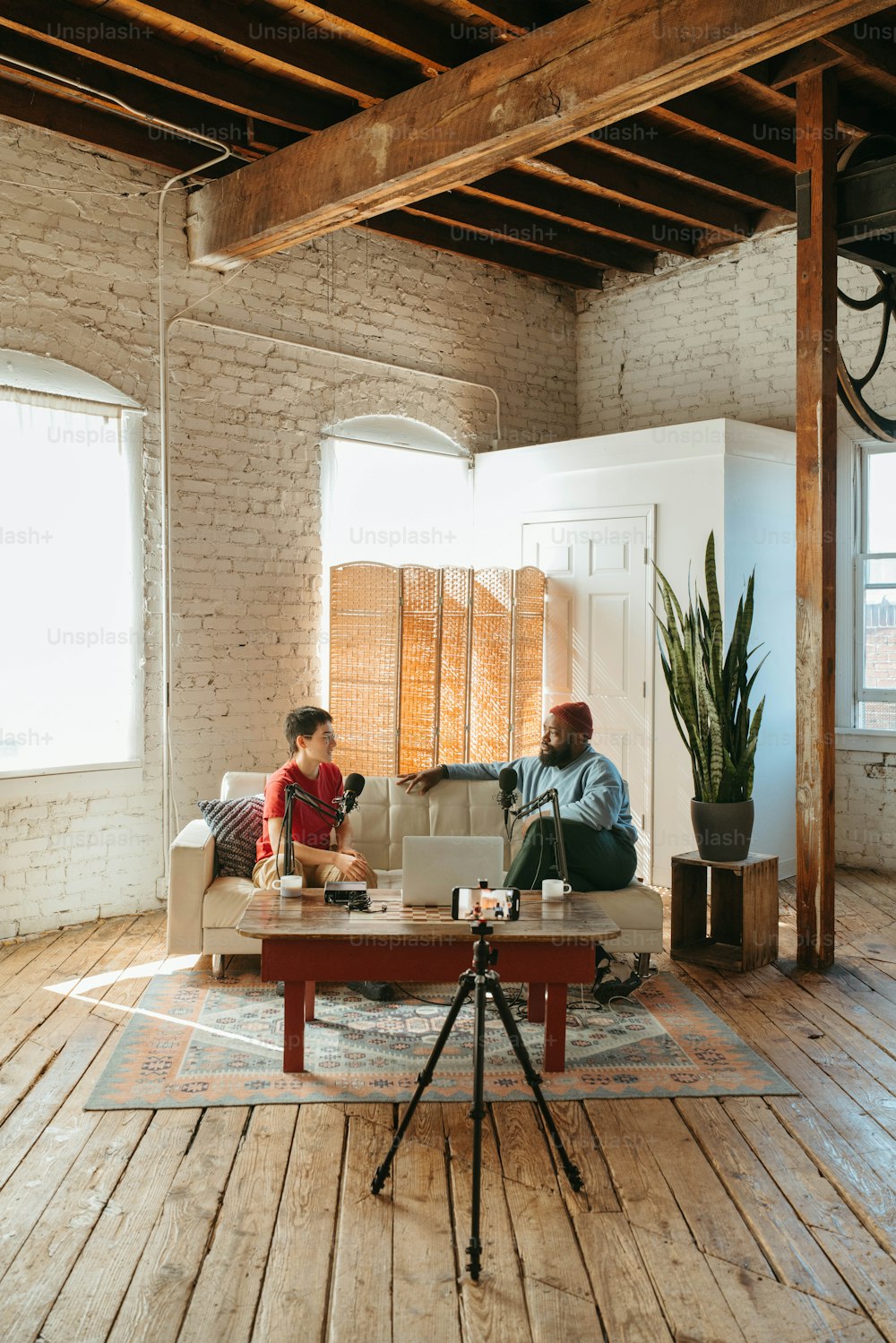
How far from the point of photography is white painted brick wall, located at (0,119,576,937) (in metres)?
5.72

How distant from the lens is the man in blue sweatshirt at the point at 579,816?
479 centimetres

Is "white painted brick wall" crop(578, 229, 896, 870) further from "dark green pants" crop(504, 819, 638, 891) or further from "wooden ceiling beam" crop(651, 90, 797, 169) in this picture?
"dark green pants" crop(504, 819, 638, 891)

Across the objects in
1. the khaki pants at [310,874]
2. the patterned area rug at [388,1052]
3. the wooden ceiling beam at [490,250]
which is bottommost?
the patterned area rug at [388,1052]

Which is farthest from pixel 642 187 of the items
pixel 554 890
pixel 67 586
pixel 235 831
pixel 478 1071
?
pixel 478 1071

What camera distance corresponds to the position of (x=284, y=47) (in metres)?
5.04

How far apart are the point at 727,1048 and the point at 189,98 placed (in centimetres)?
511

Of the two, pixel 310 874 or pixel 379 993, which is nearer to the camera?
pixel 379 993

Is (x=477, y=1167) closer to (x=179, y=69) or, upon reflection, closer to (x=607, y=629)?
(x=607, y=629)

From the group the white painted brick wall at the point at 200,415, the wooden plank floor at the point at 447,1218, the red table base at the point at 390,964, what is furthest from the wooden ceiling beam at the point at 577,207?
the wooden plank floor at the point at 447,1218

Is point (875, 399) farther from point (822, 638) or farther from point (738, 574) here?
point (822, 638)

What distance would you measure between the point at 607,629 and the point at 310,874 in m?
3.02

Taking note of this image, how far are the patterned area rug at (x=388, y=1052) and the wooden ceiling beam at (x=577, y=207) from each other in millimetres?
4667

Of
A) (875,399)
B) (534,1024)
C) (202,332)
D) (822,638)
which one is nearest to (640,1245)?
(534,1024)

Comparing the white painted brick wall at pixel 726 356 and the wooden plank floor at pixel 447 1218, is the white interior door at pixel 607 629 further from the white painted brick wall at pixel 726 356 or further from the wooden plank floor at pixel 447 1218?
the wooden plank floor at pixel 447 1218
